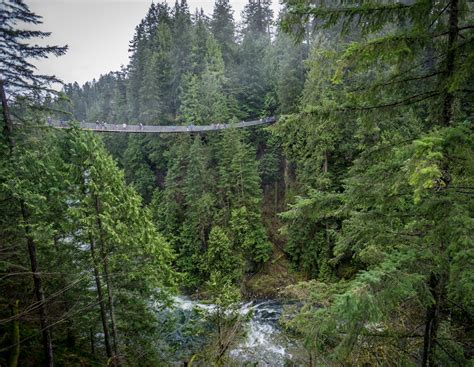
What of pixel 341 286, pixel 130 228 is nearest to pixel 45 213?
pixel 130 228

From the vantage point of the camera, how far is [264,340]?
14.1m

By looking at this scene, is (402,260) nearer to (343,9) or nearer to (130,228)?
(343,9)

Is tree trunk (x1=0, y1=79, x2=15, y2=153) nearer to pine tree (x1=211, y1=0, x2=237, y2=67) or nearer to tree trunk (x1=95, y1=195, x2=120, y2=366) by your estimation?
tree trunk (x1=95, y1=195, x2=120, y2=366)

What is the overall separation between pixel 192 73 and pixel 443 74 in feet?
98.3

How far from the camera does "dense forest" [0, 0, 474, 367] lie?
3131 mm

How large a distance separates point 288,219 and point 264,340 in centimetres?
1008

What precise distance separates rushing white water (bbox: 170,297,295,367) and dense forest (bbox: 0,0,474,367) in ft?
1.66

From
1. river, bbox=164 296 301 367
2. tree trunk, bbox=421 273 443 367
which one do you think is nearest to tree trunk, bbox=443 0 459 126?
tree trunk, bbox=421 273 443 367

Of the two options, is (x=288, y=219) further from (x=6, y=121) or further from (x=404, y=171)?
(x=6, y=121)

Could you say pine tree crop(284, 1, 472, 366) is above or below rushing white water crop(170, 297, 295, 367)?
above

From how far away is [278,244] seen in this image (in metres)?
22.1

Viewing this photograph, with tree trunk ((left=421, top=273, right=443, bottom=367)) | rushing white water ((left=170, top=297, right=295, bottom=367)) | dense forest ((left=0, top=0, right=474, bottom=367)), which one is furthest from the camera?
rushing white water ((left=170, top=297, right=295, bottom=367))

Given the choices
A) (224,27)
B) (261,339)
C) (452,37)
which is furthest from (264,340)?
(224,27)

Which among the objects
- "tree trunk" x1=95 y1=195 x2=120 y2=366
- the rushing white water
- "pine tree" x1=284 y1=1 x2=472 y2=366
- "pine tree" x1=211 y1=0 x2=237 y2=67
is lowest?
the rushing white water
